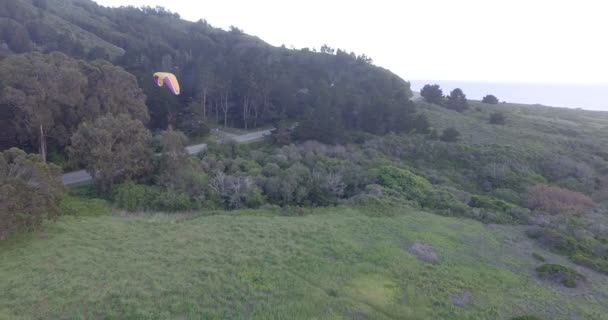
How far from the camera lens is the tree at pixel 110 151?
19.7 meters

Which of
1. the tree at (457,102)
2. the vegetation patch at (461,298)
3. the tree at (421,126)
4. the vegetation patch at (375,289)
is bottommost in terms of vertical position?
the vegetation patch at (461,298)

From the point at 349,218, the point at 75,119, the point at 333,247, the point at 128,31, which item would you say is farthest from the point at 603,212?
the point at 128,31

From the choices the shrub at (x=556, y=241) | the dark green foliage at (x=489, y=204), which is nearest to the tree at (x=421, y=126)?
the dark green foliage at (x=489, y=204)

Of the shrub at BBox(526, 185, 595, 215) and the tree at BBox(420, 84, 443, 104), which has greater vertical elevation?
the tree at BBox(420, 84, 443, 104)

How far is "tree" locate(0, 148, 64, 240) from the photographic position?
13438mm

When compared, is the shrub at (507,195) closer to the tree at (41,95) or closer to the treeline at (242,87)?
the treeline at (242,87)

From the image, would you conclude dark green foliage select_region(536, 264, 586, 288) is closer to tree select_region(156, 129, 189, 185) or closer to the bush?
the bush

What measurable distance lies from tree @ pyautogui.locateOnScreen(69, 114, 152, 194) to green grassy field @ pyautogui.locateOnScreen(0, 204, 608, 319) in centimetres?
274

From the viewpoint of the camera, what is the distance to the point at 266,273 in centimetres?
1277

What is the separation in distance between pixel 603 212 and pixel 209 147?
24.6 m

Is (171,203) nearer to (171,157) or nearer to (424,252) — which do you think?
(171,157)

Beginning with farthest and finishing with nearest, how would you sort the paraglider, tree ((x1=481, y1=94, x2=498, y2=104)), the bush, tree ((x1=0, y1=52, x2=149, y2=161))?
1. tree ((x1=481, y1=94, x2=498, y2=104))
2. the paraglider
3. tree ((x1=0, y1=52, x2=149, y2=161))
4. the bush

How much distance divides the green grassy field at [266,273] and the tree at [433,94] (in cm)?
3993

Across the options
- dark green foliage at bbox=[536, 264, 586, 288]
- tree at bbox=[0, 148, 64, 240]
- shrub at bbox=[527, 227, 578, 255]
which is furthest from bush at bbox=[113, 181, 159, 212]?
shrub at bbox=[527, 227, 578, 255]
